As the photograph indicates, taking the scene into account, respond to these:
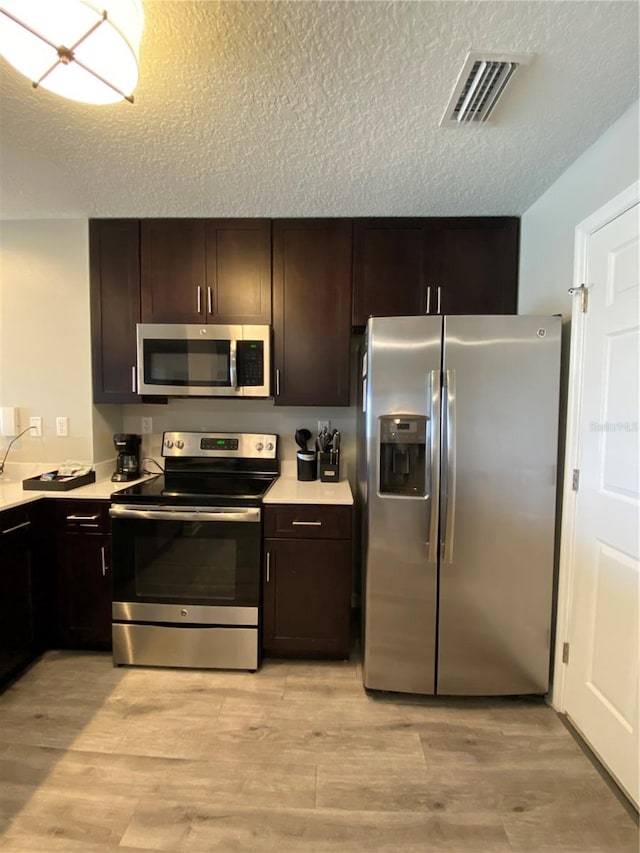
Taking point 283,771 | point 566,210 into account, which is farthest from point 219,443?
point 566,210

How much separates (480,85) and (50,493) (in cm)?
263

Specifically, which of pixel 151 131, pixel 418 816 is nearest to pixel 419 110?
pixel 151 131

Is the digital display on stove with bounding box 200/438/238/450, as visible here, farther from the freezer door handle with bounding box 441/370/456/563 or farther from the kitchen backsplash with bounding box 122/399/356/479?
the freezer door handle with bounding box 441/370/456/563

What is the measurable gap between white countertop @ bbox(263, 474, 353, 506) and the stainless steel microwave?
1.88 ft

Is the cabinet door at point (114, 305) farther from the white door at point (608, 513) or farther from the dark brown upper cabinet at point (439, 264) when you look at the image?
→ the white door at point (608, 513)

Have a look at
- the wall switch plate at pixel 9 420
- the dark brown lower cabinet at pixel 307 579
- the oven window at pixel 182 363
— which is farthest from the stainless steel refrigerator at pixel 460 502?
the wall switch plate at pixel 9 420

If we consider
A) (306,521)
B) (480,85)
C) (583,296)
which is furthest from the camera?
(306,521)

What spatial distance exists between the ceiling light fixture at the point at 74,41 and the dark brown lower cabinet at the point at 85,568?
1.75 meters

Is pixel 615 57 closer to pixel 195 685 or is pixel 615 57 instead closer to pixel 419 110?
pixel 419 110

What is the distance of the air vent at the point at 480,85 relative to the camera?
46.3 inches

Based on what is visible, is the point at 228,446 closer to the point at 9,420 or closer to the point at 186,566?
the point at 186,566

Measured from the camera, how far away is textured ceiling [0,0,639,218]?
1086 millimetres

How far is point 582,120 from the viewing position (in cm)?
144

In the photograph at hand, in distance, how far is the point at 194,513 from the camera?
197cm
